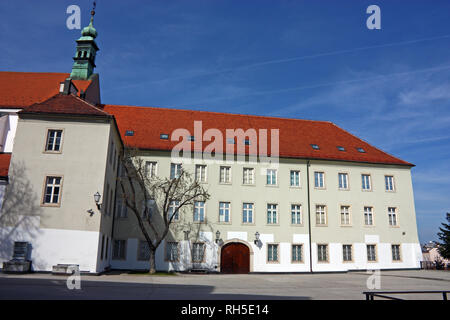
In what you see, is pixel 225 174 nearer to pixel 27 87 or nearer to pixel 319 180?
pixel 319 180

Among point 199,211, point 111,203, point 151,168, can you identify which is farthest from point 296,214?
point 111,203

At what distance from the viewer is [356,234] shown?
92.7ft

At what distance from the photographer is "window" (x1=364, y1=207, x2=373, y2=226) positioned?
2881 cm

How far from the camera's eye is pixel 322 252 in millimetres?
27609

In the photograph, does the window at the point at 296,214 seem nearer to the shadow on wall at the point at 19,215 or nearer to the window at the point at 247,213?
the window at the point at 247,213

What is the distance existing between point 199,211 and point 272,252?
6.17m

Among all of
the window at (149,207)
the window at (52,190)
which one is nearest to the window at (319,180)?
the window at (149,207)

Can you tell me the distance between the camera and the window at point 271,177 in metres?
28.1

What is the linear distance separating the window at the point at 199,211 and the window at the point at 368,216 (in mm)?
12884

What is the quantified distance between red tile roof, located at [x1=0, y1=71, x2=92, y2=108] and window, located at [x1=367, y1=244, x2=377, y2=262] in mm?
26210

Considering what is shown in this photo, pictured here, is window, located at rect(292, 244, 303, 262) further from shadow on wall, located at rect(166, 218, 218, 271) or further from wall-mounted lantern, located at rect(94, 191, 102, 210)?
wall-mounted lantern, located at rect(94, 191, 102, 210)

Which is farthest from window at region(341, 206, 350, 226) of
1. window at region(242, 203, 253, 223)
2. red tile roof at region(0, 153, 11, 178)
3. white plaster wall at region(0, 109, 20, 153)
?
white plaster wall at region(0, 109, 20, 153)
